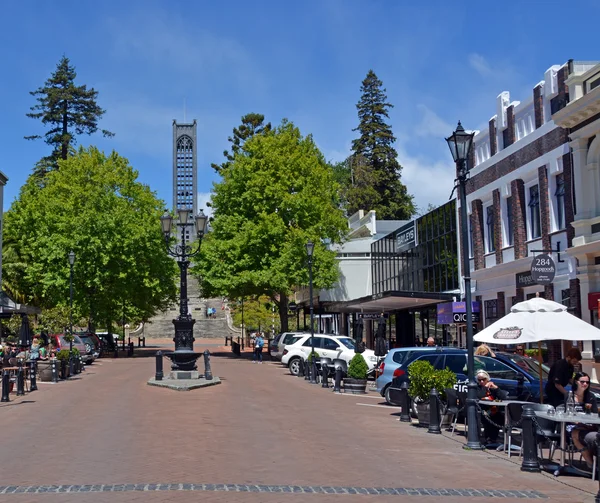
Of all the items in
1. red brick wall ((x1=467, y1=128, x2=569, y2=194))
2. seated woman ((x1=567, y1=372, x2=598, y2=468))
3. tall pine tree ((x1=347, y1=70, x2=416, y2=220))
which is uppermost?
tall pine tree ((x1=347, y1=70, x2=416, y2=220))

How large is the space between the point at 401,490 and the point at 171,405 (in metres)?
11.1

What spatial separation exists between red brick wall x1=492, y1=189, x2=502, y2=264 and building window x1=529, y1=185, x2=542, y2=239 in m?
2.51

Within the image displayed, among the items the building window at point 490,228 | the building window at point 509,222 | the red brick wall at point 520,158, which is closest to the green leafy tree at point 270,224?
the red brick wall at point 520,158

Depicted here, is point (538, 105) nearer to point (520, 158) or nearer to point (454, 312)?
point (520, 158)

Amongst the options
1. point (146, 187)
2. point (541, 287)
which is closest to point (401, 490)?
point (541, 287)

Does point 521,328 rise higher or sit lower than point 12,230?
lower

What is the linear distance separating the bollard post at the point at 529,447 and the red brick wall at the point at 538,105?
1909 centimetres

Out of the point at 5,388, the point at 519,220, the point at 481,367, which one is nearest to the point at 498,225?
the point at 519,220

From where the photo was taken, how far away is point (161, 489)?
9.22 metres

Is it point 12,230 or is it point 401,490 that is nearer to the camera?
point 401,490

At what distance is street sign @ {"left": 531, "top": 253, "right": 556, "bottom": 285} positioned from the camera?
24422mm

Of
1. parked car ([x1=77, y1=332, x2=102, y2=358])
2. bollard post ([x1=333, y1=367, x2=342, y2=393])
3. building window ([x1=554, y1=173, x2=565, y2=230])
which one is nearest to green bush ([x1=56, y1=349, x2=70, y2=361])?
parked car ([x1=77, y1=332, x2=102, y2=358])

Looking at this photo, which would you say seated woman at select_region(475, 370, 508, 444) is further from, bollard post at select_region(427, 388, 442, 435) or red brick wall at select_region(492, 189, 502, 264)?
red brick wall at select_region(492, 189, 502, 264)

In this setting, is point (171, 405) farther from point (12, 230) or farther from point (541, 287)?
point (12, 230)
